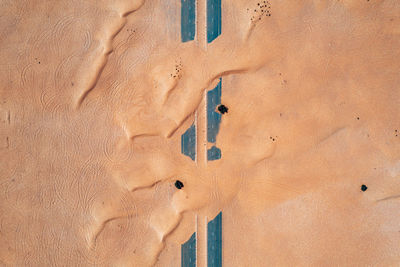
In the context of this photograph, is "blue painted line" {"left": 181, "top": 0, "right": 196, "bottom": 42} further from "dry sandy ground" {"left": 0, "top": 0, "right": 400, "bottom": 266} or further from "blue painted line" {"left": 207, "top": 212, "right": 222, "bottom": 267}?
"blue painted line" {"left": 207, "top": 212, "right": 222, "bottom": 267}

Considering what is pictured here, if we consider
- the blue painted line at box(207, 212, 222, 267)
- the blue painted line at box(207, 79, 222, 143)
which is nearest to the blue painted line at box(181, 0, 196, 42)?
the blue painted line at box(207, 79, 222, 143)

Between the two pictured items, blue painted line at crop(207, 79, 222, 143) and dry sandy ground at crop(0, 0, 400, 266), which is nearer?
dry sandy ground at crop(0, 0, 400, 266)

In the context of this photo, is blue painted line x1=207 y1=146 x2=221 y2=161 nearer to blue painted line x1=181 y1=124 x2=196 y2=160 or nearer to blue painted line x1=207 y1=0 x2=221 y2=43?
blue painted line x1=181 y1=124 x2=196 y2=160

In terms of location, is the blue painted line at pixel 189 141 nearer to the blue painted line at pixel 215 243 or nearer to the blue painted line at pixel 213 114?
the blue painted line at pixel 213 114

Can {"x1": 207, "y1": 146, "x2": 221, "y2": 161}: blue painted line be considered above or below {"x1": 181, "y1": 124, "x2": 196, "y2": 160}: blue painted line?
below

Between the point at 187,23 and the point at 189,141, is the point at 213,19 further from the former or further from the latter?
the point at 189,141

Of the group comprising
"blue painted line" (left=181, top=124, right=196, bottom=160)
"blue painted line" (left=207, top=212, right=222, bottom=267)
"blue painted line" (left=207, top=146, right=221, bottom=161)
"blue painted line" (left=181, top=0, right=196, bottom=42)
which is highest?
"blue painted line" (left=181, top=0, right=196, bottom=42)

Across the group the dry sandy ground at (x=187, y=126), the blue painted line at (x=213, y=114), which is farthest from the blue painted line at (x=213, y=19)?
the blue painted line at (x=213, y=114)

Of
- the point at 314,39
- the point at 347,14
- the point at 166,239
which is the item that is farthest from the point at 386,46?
the point at 166,239
